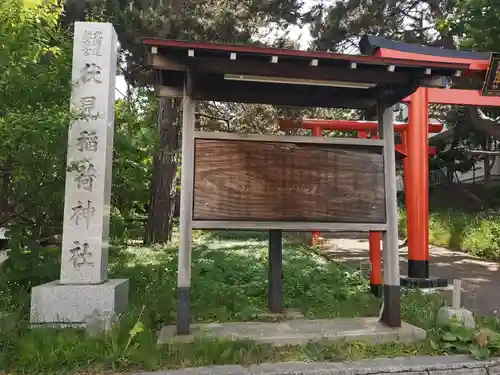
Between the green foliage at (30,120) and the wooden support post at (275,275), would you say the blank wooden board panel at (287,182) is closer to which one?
the wooden support post at (275,275)

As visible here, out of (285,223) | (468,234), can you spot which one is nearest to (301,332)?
(285,223)

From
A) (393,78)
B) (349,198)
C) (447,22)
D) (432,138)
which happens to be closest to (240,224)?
(349,198)

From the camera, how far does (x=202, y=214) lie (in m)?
4.75

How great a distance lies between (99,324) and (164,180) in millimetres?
9233

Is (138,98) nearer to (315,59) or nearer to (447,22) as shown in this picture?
(315,59)

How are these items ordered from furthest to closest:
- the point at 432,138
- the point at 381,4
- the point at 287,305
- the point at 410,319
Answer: the point at 432,138 → the point at 381,4 → the point at 287,305 → the point at 410,319

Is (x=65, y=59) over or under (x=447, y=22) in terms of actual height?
under

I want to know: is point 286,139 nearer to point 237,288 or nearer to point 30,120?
point 30,120

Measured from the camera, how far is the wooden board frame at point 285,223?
15.5 feet

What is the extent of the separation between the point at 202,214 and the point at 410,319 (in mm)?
2963

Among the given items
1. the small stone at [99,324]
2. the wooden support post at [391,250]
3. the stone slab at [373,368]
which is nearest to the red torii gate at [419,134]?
the wooden support post at [391,250]

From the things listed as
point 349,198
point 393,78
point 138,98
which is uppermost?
point 138,98

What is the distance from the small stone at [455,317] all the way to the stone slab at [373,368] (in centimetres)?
54

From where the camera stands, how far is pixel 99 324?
455 centimetres
